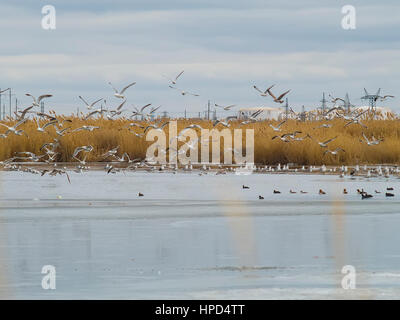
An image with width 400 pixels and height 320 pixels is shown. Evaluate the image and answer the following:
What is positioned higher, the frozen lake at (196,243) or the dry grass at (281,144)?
the dry grass at (281,144)

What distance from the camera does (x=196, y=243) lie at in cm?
1371

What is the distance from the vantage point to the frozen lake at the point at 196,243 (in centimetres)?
1027

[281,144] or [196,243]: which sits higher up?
[281,144]

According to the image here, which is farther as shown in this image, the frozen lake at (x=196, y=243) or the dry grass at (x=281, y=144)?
the dry grass at (x=281, y=144)

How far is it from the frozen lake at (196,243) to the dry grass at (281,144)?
13722 millimetres

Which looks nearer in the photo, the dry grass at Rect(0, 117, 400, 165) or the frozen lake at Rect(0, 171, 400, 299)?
the frozen lake at Rect(0, 171, 400, 299)

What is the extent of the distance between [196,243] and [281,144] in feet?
83.9

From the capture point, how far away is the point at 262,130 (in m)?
43.2

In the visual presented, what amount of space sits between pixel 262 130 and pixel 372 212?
24707 millimetres

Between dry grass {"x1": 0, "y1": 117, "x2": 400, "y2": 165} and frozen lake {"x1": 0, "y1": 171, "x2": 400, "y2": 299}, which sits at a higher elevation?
dry grass {"x1": 0, "y1": 117, "x2": 400, "y2": 165}

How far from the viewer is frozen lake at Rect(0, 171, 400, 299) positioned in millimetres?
10266

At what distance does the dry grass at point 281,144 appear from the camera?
38438mm

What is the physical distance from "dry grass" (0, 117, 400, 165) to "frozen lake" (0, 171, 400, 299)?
13722 mm

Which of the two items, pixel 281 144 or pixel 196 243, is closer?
pixel 196 243
